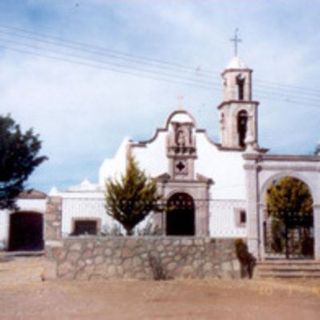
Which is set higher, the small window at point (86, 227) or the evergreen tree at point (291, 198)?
the evergreen tree at point (291, 198)

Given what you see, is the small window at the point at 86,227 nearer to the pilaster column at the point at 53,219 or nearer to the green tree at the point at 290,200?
the green tree at the point at 290,200

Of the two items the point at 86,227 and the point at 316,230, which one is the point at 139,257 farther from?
the point at 86,227

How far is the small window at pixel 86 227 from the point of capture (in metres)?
25.5

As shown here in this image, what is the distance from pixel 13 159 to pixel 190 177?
8671 mm

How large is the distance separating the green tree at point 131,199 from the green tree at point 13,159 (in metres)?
7.63

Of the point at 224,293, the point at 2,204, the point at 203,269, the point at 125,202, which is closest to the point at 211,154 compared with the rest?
the point at 125,202

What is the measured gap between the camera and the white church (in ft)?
88.3

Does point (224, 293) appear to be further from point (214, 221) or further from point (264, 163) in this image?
point (214, 221)

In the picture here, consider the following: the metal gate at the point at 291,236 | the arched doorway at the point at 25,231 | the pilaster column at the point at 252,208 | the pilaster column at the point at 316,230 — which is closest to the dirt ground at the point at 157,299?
the pilaster column at the point at 252,208

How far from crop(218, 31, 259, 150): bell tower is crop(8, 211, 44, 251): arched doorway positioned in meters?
11.1

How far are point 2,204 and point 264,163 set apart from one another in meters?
15.5

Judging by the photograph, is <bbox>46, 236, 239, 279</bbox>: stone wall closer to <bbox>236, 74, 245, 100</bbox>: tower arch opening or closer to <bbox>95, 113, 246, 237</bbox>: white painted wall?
<bbox>95, 113, 246, 237</bbox>: white painted wall

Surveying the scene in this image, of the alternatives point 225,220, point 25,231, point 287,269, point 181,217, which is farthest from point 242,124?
point 287,269

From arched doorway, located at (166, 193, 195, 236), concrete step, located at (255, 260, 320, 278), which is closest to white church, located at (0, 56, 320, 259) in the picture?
arched doorway, located at (166, 193, 195, 236)
